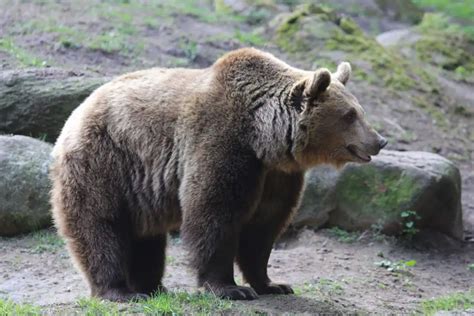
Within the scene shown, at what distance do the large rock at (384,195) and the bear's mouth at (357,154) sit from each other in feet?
10.5

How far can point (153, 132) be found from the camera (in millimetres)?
6766

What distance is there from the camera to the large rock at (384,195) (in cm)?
968

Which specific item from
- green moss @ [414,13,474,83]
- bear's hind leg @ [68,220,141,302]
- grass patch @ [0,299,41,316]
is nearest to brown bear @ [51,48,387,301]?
bear's hind leg @ [68,220,141,302]

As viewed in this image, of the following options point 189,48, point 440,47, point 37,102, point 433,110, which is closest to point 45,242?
point 37,102

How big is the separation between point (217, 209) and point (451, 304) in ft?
7.74

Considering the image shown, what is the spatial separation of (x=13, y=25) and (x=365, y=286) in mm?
7957

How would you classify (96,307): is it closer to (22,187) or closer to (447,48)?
(22,187)

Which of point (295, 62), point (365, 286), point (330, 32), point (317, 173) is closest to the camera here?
point (365, 286)

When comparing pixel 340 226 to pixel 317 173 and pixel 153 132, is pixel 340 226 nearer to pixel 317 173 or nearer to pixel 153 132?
pixel 317 173

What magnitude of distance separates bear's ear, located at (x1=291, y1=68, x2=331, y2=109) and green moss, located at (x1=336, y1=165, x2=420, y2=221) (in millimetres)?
3412

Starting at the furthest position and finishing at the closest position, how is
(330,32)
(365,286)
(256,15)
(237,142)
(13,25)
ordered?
(256,15) < (330,32) < (13,25) < (365,286) < (237,142)

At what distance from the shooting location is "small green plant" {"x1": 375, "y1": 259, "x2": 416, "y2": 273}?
8875 millimetres

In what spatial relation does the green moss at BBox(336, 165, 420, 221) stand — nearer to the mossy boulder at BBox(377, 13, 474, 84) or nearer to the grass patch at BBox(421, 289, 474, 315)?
the grass patch at BBox(421, 289, 474, 315)

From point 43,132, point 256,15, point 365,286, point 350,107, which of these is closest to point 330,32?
point 256,15
